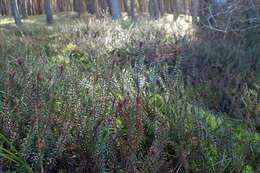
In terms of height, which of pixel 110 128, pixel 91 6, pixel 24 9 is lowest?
pixel 110 128

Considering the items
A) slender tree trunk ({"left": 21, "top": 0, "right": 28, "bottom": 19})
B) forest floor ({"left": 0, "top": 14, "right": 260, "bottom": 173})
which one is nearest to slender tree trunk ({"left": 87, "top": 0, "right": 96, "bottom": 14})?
slender tree trunk ({"left": 21, "top": 0, "right": 28, "bottom": 19})

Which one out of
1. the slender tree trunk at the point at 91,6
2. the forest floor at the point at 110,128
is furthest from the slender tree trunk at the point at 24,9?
the forest floor at the point at 110,128

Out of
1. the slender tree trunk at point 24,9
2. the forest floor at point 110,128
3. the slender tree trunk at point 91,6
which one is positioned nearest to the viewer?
the forest floor at point 110,128

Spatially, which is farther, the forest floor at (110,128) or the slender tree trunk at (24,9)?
the slender tree trunk at (24,9)

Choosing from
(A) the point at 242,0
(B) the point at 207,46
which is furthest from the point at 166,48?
(A) the point at 242,0

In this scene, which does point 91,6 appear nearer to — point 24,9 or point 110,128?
point 24,9

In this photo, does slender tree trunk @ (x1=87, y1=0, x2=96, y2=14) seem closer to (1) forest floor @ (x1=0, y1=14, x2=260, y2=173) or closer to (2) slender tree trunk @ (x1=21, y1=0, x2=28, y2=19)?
(2) slender tree trunk @ (x1=21, y1=0, x2=28, y2=19)

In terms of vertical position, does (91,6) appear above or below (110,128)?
above

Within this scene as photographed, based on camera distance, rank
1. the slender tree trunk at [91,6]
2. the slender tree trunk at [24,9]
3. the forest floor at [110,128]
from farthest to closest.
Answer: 1. the slender tree trunk at [91,6]
2. the slender tree trunk at [24,9]
3. the forest floor at [110,128]

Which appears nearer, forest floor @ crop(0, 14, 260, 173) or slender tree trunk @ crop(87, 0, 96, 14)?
forest floor @ crop(0, 14, 260, 173)

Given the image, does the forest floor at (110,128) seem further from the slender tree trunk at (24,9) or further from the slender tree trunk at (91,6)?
the slender tree trunk at (24,9)

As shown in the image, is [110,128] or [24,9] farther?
[24,9]

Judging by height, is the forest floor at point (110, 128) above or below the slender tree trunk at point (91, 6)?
below

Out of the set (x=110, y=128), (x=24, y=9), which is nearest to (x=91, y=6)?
(x=24, y=9)
